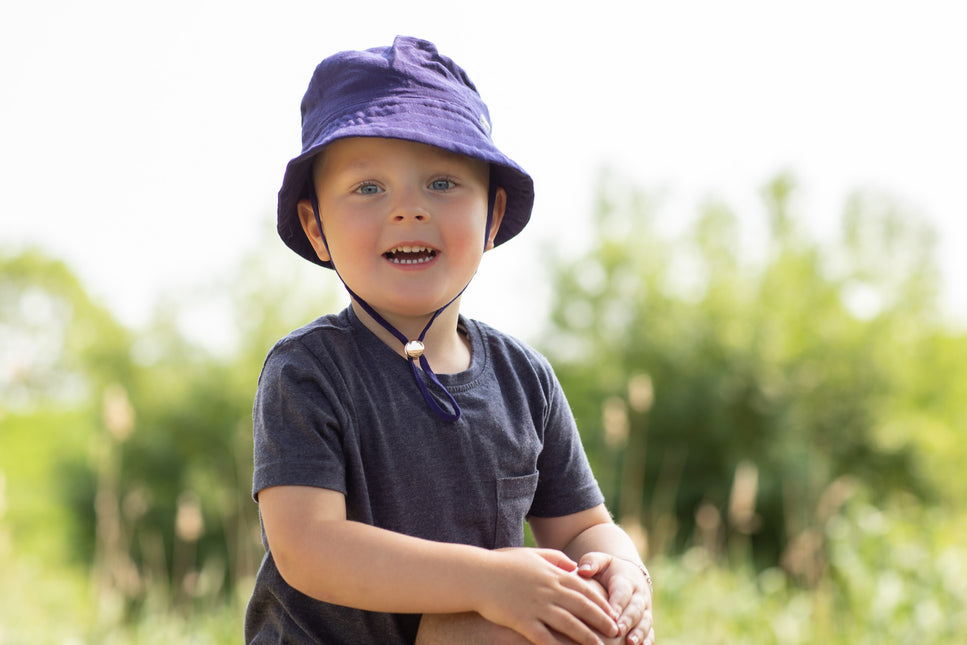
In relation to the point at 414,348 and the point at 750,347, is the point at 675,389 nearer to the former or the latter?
the point at 750,347

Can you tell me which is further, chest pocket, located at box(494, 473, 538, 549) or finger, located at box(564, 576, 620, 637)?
chest pocket, located at box(494, 473, 538, 549)

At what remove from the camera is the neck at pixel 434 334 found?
5.37 feet

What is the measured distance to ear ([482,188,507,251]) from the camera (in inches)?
69.7

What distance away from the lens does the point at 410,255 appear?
1588 mm

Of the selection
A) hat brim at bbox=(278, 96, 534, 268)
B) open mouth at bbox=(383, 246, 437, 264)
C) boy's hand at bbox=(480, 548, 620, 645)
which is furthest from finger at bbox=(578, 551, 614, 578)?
hat brim at bbox=(278, 96, 534, 268)

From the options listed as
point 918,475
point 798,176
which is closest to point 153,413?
point 798,176

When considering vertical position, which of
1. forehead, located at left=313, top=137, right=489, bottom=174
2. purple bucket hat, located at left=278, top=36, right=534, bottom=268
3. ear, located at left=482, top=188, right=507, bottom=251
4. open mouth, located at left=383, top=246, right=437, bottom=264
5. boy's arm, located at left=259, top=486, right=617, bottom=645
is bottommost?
boy's arm, located at left=259, top=486, right=617, bottom=645

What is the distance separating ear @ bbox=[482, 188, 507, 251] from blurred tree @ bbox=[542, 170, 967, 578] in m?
6.32

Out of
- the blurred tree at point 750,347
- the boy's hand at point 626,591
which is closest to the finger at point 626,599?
the boy's hand at point 626,591

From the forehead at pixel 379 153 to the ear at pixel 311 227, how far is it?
0.47 feet

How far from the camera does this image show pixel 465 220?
1.58m

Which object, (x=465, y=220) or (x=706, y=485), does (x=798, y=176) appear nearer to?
(x=706, y=485)

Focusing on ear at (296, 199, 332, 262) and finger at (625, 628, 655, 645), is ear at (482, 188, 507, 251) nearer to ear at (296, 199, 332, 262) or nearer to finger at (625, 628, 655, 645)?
ear at (296, 199, 332, 262)

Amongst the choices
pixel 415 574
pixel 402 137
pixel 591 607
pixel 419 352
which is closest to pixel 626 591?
pixel 591 607
